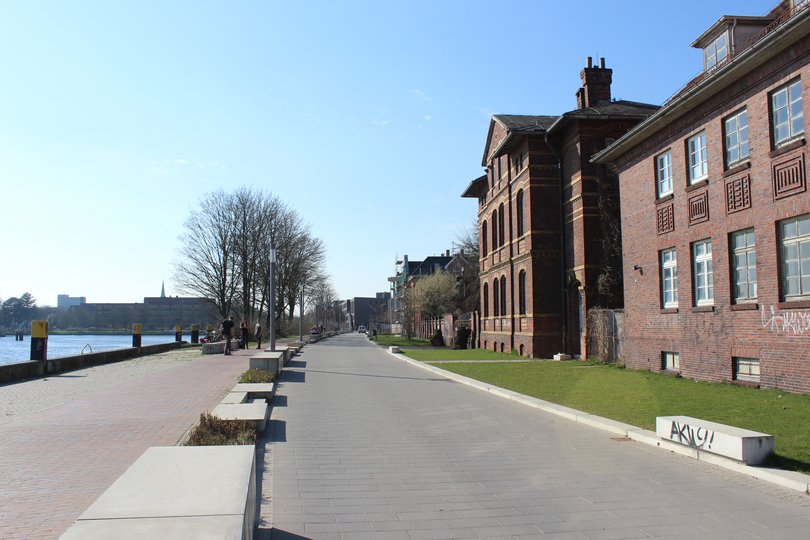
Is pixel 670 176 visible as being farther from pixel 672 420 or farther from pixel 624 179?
pixel 672 420

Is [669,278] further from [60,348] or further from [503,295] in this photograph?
[60,348]

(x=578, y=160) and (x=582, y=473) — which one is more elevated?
(x=578, y=160)

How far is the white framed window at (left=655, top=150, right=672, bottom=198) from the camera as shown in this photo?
19344 mm

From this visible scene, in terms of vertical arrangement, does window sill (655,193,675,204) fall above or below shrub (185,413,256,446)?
above

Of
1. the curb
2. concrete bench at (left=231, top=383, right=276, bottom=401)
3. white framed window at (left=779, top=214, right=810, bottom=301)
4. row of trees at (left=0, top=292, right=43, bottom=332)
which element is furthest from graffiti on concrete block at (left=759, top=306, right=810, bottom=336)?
row of trees at (left=0, top=292, right=43, bottom=332)

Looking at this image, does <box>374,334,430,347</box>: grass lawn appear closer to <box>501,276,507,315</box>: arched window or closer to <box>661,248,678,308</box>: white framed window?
Result: <box>501,276,507,315</box>: arched window

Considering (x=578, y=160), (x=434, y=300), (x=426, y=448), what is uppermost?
(x=578, y=160)

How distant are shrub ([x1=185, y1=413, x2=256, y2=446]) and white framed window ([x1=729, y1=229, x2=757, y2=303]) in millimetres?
12019

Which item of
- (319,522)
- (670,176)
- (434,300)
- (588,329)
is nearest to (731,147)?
(670,176)

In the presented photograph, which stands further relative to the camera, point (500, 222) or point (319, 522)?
point (500, 222)

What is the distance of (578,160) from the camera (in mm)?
27281

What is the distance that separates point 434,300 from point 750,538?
178 feet

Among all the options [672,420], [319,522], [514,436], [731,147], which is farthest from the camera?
[731,147]

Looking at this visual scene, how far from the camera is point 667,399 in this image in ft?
43.6
